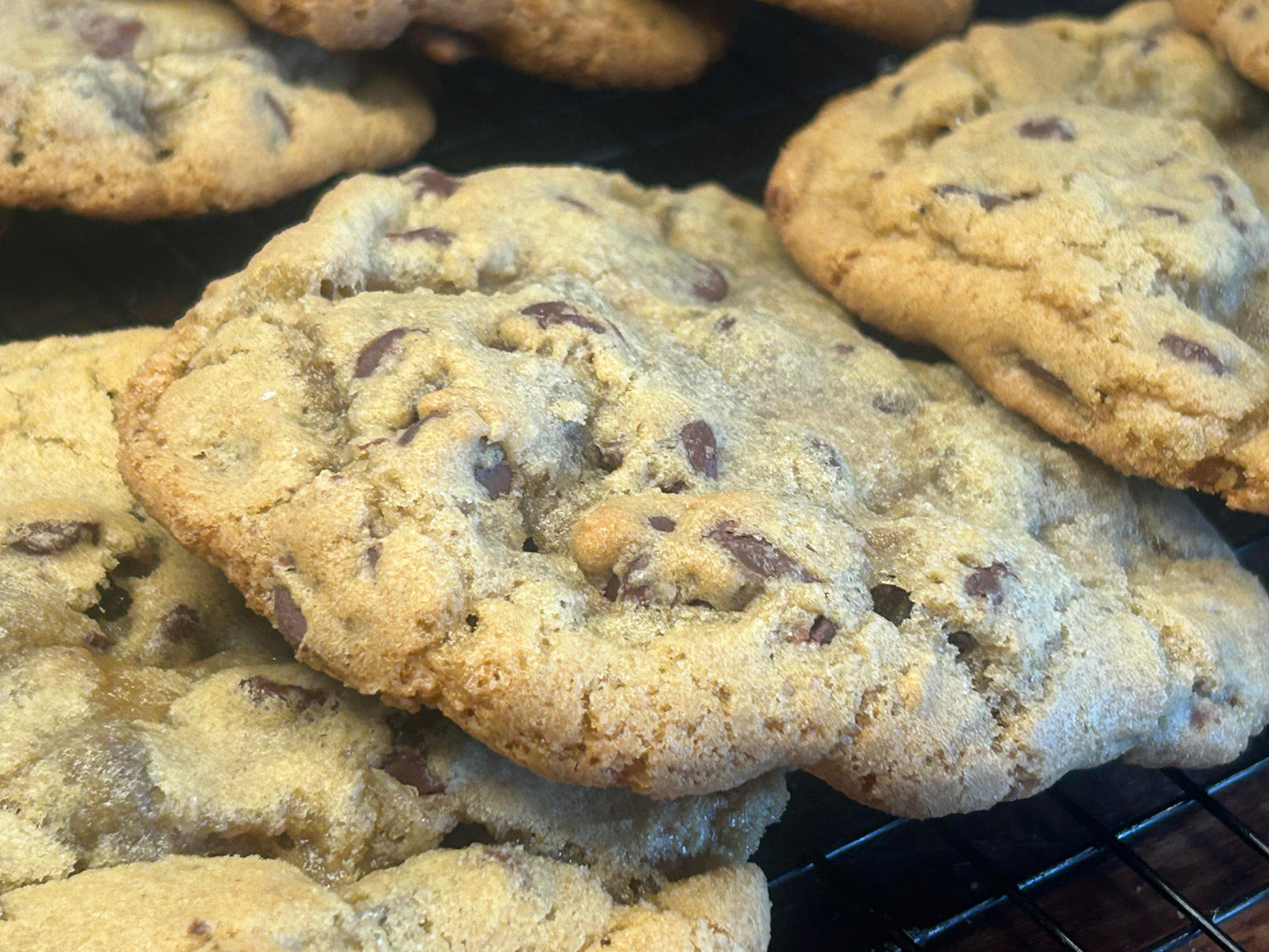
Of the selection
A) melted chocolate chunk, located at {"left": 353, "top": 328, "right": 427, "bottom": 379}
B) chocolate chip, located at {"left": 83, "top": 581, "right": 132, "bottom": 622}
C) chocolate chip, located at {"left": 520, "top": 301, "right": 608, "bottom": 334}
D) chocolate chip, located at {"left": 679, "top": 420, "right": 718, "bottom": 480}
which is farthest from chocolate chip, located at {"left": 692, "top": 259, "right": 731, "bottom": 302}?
chocolate chip, located at {"left": 83, "top": 581, "right": 132, "bottom": 622}

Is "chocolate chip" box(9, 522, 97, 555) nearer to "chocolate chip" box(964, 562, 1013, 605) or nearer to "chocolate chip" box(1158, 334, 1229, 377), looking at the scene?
"chocolate chip" box(964, 562, 1013, 605)

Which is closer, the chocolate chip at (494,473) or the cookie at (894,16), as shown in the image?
the chocolate chip at (494,473)

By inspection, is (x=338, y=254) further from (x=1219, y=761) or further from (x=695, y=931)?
(x=1219, y=761)

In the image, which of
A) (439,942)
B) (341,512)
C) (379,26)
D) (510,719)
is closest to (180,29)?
(379,26)

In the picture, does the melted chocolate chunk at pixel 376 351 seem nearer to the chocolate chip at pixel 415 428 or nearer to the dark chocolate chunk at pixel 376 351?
the dark chocolate chunk at pixel 376 351

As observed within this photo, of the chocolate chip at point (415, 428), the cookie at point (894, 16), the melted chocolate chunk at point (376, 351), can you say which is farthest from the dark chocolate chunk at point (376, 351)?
the cookie at point (894, 16)

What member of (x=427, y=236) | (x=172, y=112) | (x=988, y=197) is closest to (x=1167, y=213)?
(x=988, y=197)

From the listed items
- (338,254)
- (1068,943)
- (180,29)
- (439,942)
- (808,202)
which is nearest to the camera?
(439,942)
